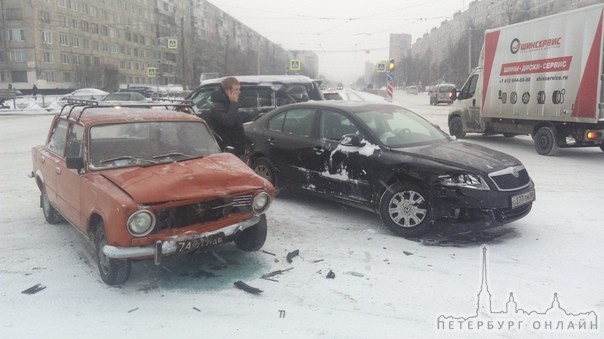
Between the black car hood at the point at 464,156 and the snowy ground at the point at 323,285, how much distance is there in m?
0.84

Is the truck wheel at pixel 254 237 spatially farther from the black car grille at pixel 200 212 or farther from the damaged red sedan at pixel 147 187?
the black car grille at pixel 200 212

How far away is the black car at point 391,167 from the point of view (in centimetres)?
516

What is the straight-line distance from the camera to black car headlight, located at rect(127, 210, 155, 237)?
376cm

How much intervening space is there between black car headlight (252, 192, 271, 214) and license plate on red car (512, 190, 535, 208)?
8.97 ft

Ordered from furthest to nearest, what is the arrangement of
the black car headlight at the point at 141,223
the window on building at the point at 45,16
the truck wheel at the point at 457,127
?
1. the window on building at the point at 45,16
2. the truck wheel at the point at 457,127
3. the black car headlight at the point at 141,223

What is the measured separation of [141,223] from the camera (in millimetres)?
3807

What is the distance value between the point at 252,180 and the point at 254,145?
290 centimetres

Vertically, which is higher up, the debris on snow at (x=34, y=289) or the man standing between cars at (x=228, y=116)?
the man standing between cars at (x=228, y=116)

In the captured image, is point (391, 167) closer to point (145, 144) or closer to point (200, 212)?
point (200, 212)

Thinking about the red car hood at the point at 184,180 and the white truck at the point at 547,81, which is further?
the white truck at the point at 547,81

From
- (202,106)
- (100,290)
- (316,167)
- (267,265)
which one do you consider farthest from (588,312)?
(202,106)

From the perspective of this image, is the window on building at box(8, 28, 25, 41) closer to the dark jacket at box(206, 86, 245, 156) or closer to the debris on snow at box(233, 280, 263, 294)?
the dark jacket at box(206, 86, 245, 156)

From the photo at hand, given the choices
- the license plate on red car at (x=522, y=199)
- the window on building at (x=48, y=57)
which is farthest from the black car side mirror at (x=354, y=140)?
the window on building at (x=48, y=57)

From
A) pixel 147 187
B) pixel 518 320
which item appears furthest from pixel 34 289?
pixel 518 320
